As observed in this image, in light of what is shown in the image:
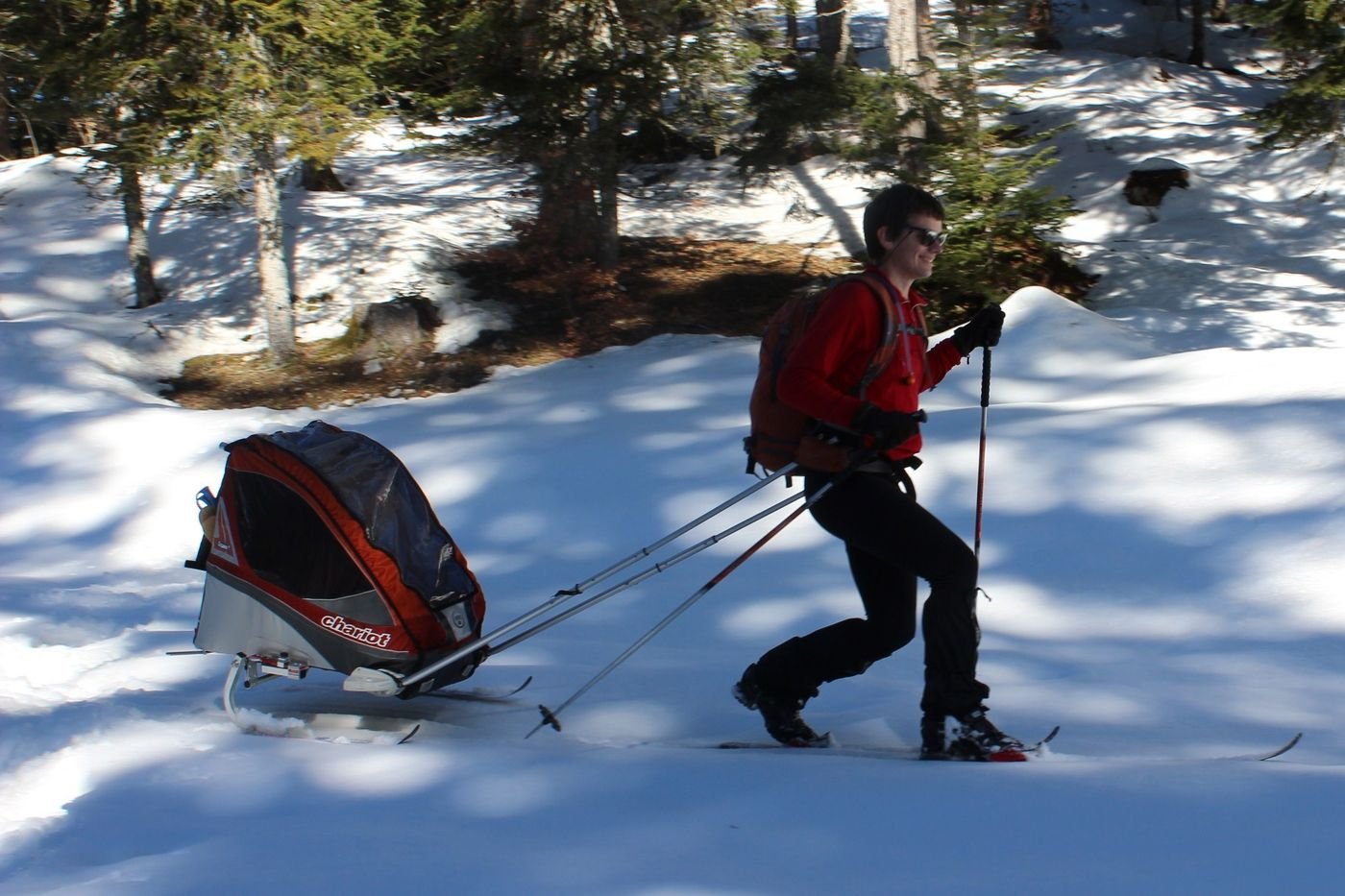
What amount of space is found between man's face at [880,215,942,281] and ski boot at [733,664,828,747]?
148 cm

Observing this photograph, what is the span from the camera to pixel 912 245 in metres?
3.65

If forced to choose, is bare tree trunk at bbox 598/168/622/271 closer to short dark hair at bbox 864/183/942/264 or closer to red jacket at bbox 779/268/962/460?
short dark hair at bbox 864/183/942/264

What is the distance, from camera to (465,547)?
7.70 meters

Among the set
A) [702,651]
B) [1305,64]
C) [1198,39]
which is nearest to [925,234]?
[702,651]

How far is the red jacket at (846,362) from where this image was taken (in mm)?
3508

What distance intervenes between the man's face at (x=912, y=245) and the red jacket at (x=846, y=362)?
0.22 ft

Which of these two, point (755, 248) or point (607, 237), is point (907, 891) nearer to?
point (607, 237)

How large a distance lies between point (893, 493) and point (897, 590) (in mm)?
358

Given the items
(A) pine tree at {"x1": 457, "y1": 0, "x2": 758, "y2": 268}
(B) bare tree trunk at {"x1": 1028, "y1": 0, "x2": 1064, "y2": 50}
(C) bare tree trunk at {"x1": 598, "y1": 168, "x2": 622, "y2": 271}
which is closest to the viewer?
(A) pine tree at {"x1": 457, "y1": 0, "x2": 758, "y2": 268}

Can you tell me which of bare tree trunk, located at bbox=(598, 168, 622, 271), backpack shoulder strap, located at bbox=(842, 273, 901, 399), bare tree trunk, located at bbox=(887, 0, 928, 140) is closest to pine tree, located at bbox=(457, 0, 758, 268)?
bare tree trunk, located at bbox=(598, 168, 622, 271)

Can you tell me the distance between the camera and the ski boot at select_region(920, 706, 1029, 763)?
3658 millimetres

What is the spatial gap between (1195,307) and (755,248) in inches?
268

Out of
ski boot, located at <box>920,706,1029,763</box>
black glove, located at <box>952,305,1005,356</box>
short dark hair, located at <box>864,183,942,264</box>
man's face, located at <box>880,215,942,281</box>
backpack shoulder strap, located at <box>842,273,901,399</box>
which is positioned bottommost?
ski boot, located at <box>920,706,1029,763</box>

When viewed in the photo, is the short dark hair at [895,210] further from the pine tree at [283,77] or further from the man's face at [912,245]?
the pine tree at [283,77]
